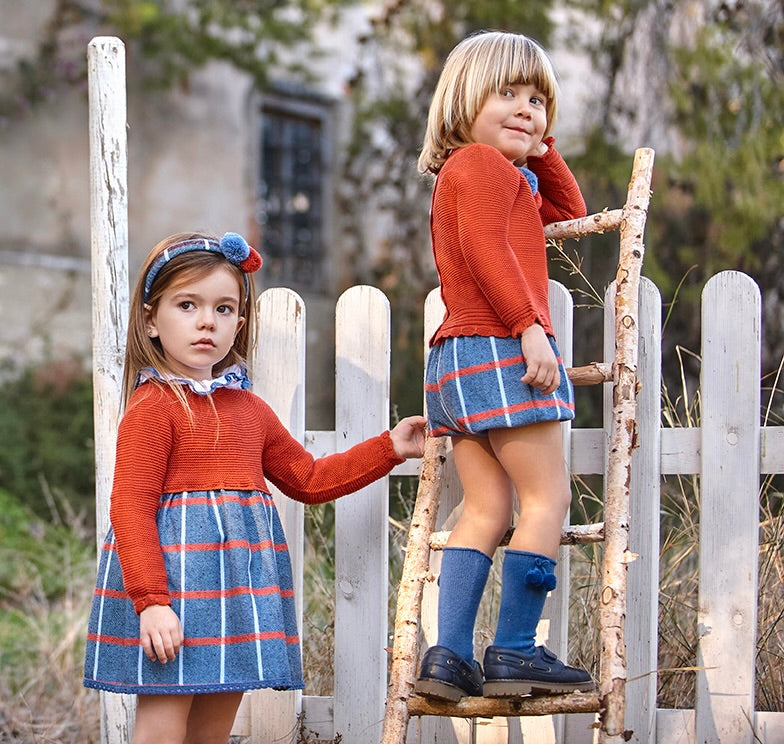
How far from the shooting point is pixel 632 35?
233 inches

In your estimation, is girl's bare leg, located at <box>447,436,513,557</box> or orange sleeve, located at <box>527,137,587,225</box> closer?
girl's bare leg, located at <box>447,436,513,557</box>

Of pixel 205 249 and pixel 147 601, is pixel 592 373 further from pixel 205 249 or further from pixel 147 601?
pixel 147 601

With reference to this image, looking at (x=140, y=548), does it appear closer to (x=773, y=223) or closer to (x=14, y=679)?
(x=14, y=679)

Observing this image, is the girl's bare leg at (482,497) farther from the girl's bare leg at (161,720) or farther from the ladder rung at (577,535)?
the girl's bare leg at (161,720)

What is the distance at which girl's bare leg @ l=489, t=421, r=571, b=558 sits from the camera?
2338 millimetres

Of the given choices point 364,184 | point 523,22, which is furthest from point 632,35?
point 364,184

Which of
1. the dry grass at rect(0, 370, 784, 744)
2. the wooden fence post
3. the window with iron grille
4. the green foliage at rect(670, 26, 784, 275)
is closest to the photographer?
the wooden fence post

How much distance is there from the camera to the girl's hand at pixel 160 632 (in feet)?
7.12

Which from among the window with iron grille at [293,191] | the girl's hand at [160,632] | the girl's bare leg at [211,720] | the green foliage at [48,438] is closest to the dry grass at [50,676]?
the girl's bare leg at [211,720]

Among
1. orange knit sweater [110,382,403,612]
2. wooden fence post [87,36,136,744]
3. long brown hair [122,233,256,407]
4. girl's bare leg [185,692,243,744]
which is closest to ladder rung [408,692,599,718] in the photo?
girl's bare leg [185,692,243,744]

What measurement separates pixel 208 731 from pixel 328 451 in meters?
0.79

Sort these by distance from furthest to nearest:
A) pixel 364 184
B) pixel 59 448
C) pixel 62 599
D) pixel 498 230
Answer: pixel 364 184 → pixel 59 448 → pixel 62 599 → pixel 498 230

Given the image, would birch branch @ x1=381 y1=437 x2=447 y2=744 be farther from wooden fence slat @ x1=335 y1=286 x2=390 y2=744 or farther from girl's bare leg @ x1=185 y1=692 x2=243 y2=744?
girl's bare leg @ x1=185 y1=692 x2=243 y2=744

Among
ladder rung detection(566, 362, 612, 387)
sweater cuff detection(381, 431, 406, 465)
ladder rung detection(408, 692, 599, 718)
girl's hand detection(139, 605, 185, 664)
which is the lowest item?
ladder rung detection(408, 692, 599, 718)
